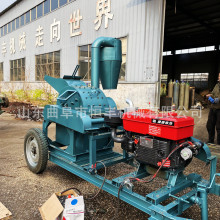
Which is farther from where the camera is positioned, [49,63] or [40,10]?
[40,10]

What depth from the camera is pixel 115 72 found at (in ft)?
10.6

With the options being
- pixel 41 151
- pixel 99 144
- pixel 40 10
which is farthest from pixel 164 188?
pixel 40 10

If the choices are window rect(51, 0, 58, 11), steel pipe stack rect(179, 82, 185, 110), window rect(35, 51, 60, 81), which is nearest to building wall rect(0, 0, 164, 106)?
window rect(51, 0, 58, 11)

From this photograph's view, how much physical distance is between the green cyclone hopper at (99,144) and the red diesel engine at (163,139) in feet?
0.07

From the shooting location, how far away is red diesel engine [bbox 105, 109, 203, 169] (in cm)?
193

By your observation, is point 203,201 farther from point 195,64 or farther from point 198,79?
point 195,64

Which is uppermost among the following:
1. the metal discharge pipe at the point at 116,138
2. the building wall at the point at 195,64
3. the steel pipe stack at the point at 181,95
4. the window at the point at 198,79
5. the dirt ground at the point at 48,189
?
the building wall at the point at 195,64

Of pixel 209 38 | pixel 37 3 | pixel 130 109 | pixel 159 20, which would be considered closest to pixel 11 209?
pixel 130 109

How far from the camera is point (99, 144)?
3174mm

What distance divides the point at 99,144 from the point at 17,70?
Answer: 14.6 metres

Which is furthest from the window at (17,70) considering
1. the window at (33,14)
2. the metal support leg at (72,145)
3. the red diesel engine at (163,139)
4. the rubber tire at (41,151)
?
the red diesel engine at (163,139)

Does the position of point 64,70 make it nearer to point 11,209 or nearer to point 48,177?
point 48,177

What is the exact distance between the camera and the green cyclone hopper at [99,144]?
2.05 metres

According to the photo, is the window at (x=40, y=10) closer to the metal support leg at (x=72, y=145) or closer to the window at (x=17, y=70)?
the window at (x=17, y=70)
